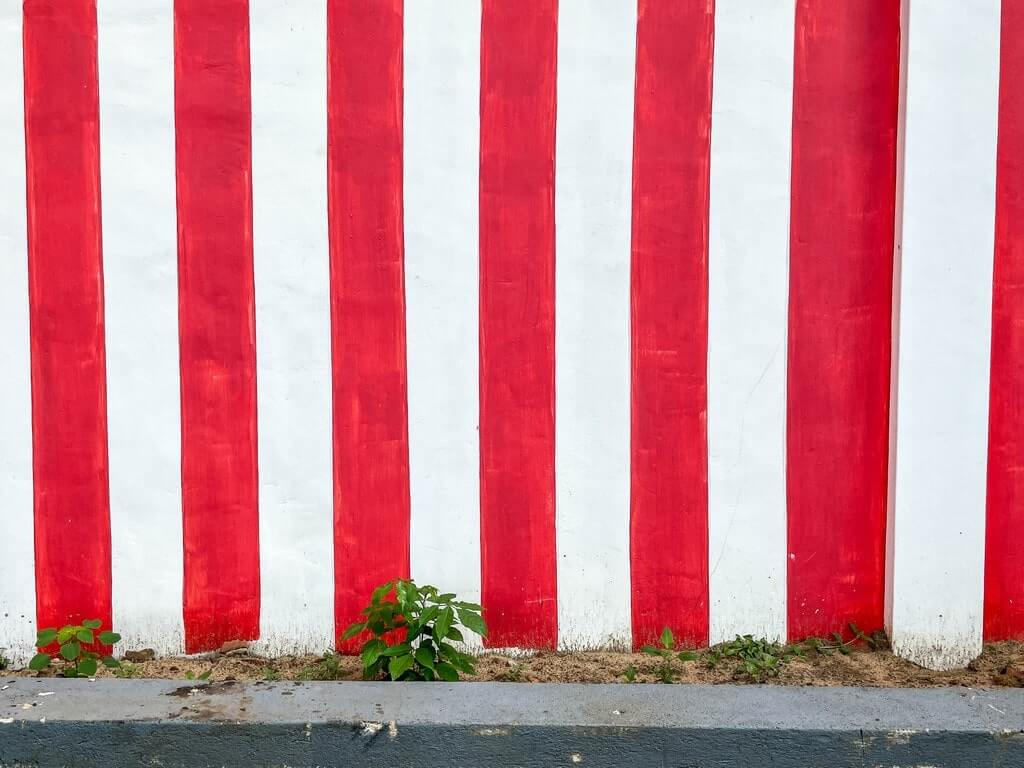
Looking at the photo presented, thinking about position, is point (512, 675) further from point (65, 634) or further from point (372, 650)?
point (65, 634)

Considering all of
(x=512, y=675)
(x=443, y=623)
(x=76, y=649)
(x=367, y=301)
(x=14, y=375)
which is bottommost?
(x=512, y=675)

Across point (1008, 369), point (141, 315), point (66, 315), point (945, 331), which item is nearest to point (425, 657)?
point (141, 315)

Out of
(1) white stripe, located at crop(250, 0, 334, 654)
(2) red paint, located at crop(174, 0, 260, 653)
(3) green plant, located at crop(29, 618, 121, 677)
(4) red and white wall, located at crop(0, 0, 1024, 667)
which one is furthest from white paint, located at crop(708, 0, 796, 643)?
(3) green plant, located at crop(29, 618, 121, 677)

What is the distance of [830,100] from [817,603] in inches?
66.2

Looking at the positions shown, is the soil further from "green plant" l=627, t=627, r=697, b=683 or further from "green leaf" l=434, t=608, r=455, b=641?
"green leaf" l=434, t=608, r=455, b=641

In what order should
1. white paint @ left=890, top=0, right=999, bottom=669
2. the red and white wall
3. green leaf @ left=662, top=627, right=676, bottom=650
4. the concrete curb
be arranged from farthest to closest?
green leaf @ left=662, top=627, right=676, bottom=650 → the red and white wall → white paint @ left=890, top=0, right=999, bottom=669 → the concrete curb

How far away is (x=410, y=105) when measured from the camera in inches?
119

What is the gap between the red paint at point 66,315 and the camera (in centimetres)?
298

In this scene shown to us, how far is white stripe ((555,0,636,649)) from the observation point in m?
3.01

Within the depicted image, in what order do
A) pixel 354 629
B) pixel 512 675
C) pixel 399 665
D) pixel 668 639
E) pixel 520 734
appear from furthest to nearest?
pixel 668 639
pixel 512 675
pixel 354 629
pixel 399 665
pixel 520 734

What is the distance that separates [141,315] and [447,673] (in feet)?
5.04

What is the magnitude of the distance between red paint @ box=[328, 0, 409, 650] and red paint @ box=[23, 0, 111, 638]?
2.56 feet

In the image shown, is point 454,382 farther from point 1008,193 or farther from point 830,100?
point 1008,193

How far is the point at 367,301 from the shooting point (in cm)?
306
